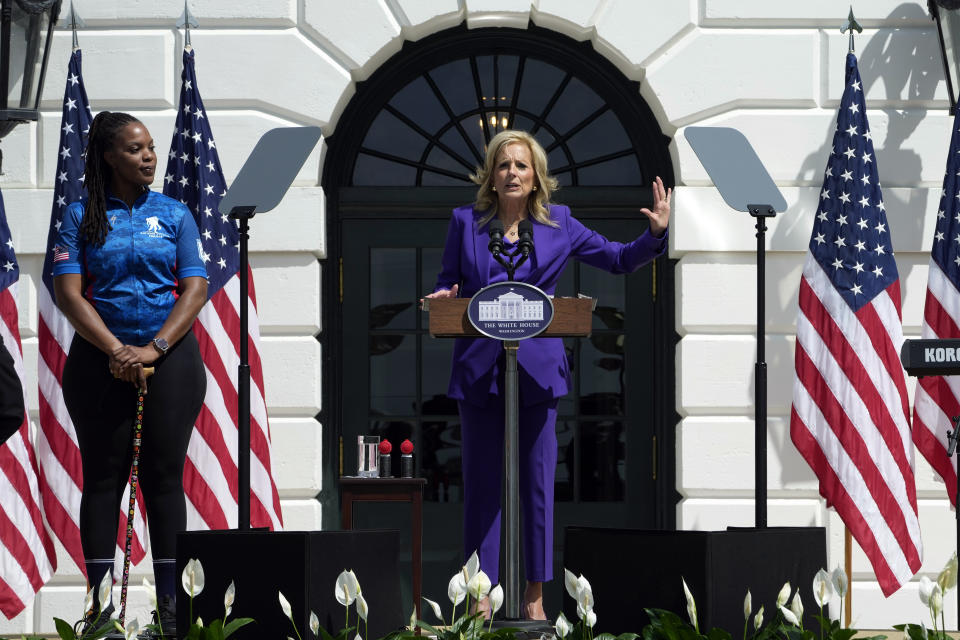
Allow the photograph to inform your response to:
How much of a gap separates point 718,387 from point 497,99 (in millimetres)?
1570

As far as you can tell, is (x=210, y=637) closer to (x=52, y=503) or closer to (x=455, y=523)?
(x=52, y=503)

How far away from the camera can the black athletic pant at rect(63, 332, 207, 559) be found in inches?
149

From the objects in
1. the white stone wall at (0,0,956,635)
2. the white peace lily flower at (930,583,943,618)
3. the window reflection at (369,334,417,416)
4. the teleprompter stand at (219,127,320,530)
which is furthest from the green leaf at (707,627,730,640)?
the window reflection at (369,334,417,416)

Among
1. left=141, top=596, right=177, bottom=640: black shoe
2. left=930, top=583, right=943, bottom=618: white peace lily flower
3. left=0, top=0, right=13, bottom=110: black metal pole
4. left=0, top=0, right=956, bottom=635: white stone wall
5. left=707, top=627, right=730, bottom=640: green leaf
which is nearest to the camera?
left=930, top=583, right=943, bottom=618: white peace lily flower

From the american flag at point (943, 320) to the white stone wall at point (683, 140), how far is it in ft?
1.00

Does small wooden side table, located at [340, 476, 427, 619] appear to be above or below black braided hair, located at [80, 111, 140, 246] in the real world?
below

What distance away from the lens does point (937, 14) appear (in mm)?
5605

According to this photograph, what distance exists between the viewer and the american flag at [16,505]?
16.8 ft

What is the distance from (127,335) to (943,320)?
10.3 feet

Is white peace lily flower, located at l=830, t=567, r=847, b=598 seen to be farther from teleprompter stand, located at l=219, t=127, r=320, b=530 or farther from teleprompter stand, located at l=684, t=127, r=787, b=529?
teleprompter stand, located at l=219, t=127, r=320, b=530

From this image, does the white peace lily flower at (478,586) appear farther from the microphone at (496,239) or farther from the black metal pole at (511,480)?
the microphone at (496,239)

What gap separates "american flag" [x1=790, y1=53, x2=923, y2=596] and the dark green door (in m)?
0.81

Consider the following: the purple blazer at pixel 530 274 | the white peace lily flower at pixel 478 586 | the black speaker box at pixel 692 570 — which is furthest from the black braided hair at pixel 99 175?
the white peace lily flower at pixel 478 586

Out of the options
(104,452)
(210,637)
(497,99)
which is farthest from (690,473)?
(210,637)
